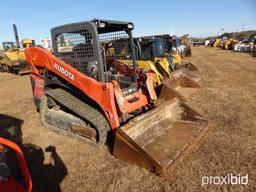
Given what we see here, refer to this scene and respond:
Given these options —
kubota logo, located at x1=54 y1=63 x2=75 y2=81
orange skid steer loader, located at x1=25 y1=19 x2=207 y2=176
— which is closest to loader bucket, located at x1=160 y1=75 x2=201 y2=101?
orange skid steer loader, located at x1=25 y1=19 x2=207 y2=176

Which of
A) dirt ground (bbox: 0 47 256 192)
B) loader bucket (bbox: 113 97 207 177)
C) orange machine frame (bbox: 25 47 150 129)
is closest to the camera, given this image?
dirt ground (bbox: 0 47 256 192)

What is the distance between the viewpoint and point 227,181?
3119 mm

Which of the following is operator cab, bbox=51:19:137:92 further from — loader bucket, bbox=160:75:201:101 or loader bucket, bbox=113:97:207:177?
loader bucket, bbox=160:75:201:101

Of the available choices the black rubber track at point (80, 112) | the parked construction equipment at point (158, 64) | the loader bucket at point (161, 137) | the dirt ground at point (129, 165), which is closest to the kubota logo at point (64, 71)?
the black rubber track at point (80, 112)

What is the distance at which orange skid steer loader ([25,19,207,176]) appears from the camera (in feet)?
12.1

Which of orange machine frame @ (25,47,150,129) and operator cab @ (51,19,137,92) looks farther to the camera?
operator cab @ (51,19,137,92)

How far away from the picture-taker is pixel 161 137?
411 cm

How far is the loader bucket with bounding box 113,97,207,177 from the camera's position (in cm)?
333

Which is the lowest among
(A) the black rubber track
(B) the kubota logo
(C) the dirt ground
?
(C) the dirt ground

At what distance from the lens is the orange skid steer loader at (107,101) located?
12.1ft

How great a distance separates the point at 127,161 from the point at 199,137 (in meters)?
1.31

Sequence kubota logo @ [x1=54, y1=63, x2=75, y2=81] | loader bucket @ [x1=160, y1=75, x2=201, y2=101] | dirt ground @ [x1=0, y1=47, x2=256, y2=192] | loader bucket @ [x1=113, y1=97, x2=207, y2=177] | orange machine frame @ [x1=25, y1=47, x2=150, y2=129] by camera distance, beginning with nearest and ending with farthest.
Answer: dirt ground @ [x1=0, y1=47, x2=256, y2=192] → loader bucket @ [x1=113, y1=97, x2=207, y2=177] → orange machine frame @ [x1=25, y1=47, x2=150, y2=129] → kubota logo @ [x1=54, y1=63, x2=75, y2=81] → loader bucket @ [x1=160, y1=75, x2=201, y2=101]

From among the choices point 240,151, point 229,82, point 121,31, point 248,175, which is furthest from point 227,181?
point 229,82

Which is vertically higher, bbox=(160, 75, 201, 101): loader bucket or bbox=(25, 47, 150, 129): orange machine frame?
bbox=(25, 47, 150, 129): orange machine frame
